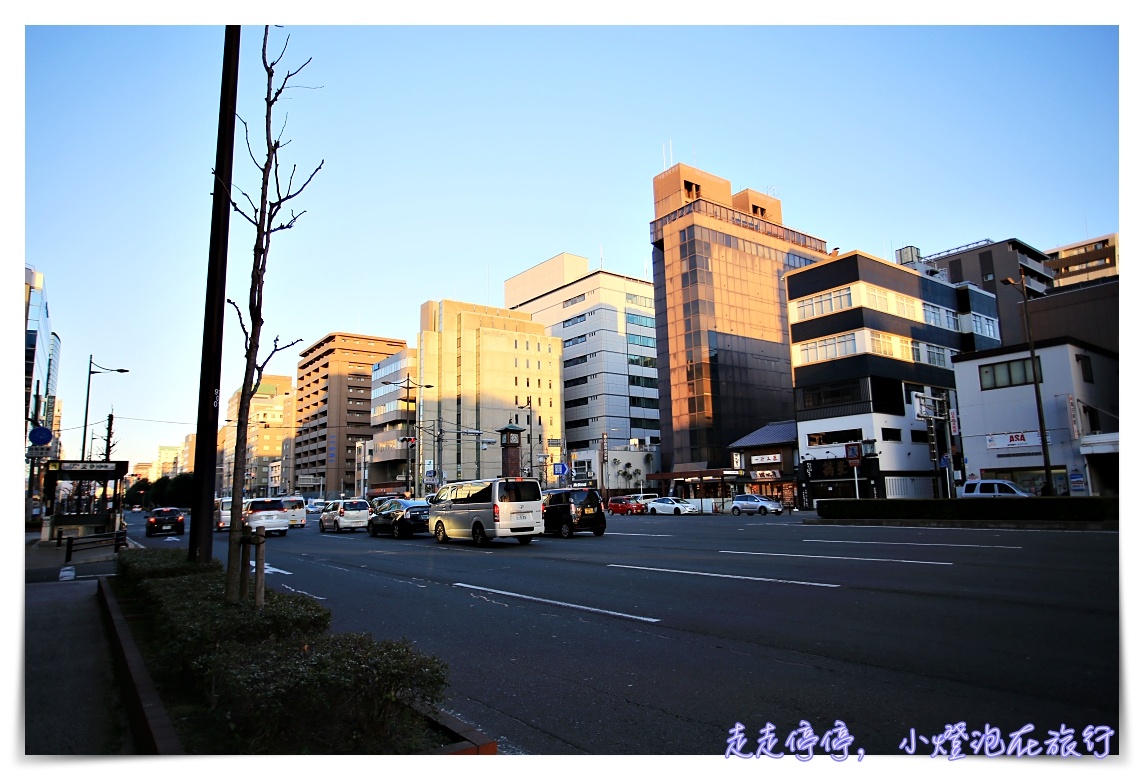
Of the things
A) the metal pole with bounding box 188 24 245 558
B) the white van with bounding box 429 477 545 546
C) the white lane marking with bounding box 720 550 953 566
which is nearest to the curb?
the metal pole with bounding box 188 24 245 558

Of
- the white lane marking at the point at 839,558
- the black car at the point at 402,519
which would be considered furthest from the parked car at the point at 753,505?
the white lane marking at the point at 839,558

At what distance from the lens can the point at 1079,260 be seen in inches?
3821

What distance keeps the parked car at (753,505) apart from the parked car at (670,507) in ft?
9.33

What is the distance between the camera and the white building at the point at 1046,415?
35375 millimetres

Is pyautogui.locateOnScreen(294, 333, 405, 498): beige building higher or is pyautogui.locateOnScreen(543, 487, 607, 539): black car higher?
pyautogui.locateOnScreen(294, 333, 405, 498): beige building

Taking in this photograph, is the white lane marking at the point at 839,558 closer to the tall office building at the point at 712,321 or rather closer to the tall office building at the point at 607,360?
the tall office building at the point at 712,321

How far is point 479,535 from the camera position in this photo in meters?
20.9

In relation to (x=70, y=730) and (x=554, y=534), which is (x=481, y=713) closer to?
(x=70, y=730)

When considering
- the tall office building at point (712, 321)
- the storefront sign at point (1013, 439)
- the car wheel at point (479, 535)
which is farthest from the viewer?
the tall office building at point (712, 321)

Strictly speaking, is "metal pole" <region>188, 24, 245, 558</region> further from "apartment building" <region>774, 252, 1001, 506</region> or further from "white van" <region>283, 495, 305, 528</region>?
"apartment building" <region>774, 252, 1001, 506</region>

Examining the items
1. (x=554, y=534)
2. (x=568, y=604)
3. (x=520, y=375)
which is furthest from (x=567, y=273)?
(x=568, y=604)

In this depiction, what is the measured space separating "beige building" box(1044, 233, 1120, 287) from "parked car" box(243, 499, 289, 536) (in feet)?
341

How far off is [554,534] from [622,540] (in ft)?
14.0

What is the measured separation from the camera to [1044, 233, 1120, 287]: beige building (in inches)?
3708
